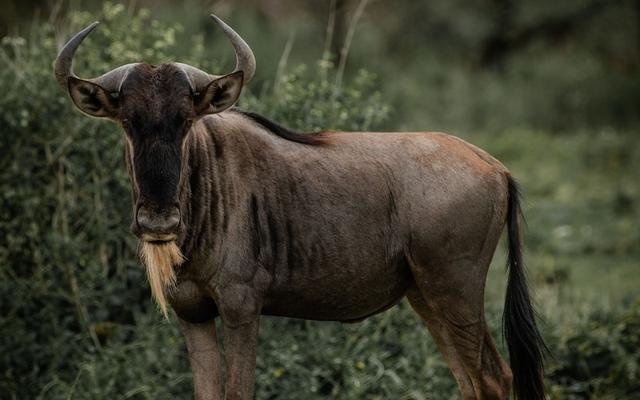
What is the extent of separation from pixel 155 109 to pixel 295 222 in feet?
3.35

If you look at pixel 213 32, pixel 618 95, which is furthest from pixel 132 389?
pixel 618 95

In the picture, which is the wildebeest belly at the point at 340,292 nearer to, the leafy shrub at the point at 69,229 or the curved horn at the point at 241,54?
the curved horn at the point at 241,54

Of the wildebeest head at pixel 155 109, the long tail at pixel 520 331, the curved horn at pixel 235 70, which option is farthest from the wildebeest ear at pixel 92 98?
the long tail at pixel 520 331

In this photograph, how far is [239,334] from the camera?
5.20 metres

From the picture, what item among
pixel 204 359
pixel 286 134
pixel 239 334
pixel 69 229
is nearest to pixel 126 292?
pixel 69 229

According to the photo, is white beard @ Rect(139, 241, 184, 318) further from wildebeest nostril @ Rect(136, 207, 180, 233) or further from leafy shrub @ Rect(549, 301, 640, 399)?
leafy shrub @ Rect(549, 301, 640, 399)

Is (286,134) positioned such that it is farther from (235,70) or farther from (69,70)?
(69,70)

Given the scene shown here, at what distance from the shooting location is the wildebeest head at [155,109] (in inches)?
189

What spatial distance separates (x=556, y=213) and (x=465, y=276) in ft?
26.6

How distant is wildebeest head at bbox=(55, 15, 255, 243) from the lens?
189 inches

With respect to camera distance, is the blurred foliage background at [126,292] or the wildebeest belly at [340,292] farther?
the blurred foliage background at [126,292]

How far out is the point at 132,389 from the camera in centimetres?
687

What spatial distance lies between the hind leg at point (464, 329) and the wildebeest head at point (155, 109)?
1512 millimetres

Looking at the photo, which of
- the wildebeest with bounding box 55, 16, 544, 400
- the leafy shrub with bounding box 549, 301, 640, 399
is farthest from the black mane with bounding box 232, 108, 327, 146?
the leafy shrub with bounding box 549, 301, 640, 399
